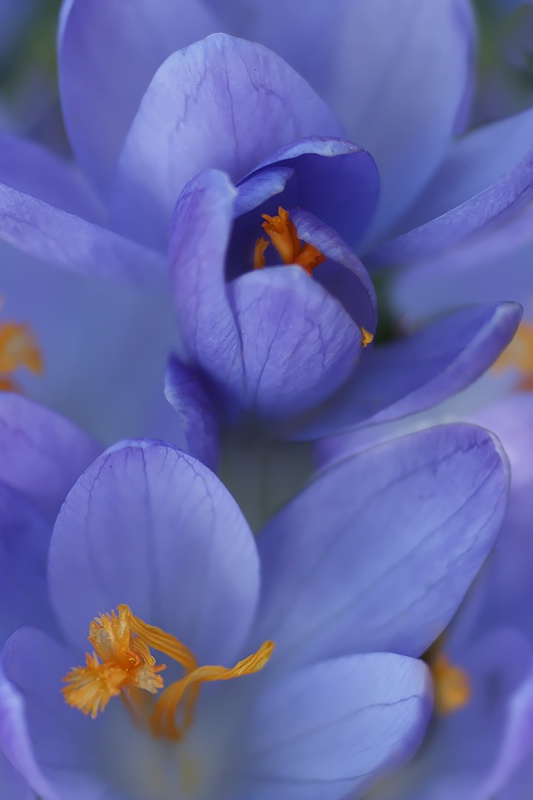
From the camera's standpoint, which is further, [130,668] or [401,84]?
[401,84]

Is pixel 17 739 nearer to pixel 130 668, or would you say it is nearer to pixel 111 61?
pixel 130 668

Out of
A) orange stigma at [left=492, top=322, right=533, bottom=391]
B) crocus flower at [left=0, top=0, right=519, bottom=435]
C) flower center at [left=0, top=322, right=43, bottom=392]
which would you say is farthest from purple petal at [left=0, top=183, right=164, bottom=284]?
orange stigma at [left=492, top=322, right=533, bottom=391]

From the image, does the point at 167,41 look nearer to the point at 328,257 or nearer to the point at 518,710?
the point at 328,257

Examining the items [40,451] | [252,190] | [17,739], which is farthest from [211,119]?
[17,739]

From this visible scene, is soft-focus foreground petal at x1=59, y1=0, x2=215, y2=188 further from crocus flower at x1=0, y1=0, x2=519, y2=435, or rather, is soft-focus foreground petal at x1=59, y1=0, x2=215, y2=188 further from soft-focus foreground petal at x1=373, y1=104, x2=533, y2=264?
soft-focus foreground petal at x1=373, y1=104, x2=533, y2=264

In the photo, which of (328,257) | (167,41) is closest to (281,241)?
(328,257)

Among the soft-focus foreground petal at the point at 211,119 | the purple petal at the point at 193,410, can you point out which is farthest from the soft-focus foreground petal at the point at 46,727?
the soft-focus foreground petal at the point at 211,119

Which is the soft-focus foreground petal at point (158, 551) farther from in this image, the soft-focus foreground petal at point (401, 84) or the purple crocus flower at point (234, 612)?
the soft-focus foreground petal at point (401, 84)
